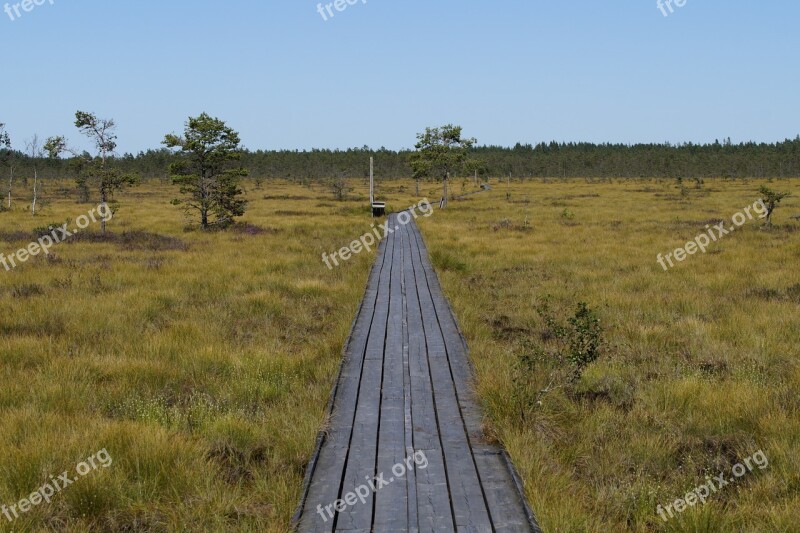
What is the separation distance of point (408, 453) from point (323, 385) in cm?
202

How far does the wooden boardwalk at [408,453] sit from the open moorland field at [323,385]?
210 millimetres

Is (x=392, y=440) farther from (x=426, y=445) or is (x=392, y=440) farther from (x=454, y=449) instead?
(x=454, y=449)

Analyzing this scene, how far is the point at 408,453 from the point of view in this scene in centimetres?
502

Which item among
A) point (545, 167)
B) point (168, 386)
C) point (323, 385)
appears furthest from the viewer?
point (545, 167)

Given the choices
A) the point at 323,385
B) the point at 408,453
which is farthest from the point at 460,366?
the point at 408,453

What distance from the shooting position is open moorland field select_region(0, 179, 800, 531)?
4.31 m

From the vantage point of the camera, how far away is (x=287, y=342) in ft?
29.1

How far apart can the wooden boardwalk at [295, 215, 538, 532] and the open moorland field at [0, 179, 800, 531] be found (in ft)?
0.69

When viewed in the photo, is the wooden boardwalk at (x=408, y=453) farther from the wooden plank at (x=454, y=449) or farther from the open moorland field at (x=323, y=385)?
the open moorland field at (x=323, y=385)

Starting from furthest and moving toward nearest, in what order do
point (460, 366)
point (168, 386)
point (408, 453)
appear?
point (460, 366) < point (168, 386) < point (408, 453)

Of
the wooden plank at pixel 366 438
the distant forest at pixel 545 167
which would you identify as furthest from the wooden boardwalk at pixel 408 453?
the distant forest at pixel 545 167

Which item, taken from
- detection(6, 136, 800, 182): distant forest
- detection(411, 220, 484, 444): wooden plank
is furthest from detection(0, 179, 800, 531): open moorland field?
detection(6, 136, 800, 182): distant forest

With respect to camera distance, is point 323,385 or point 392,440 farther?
point 323,385

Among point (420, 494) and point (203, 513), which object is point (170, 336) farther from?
point (420, 494)
